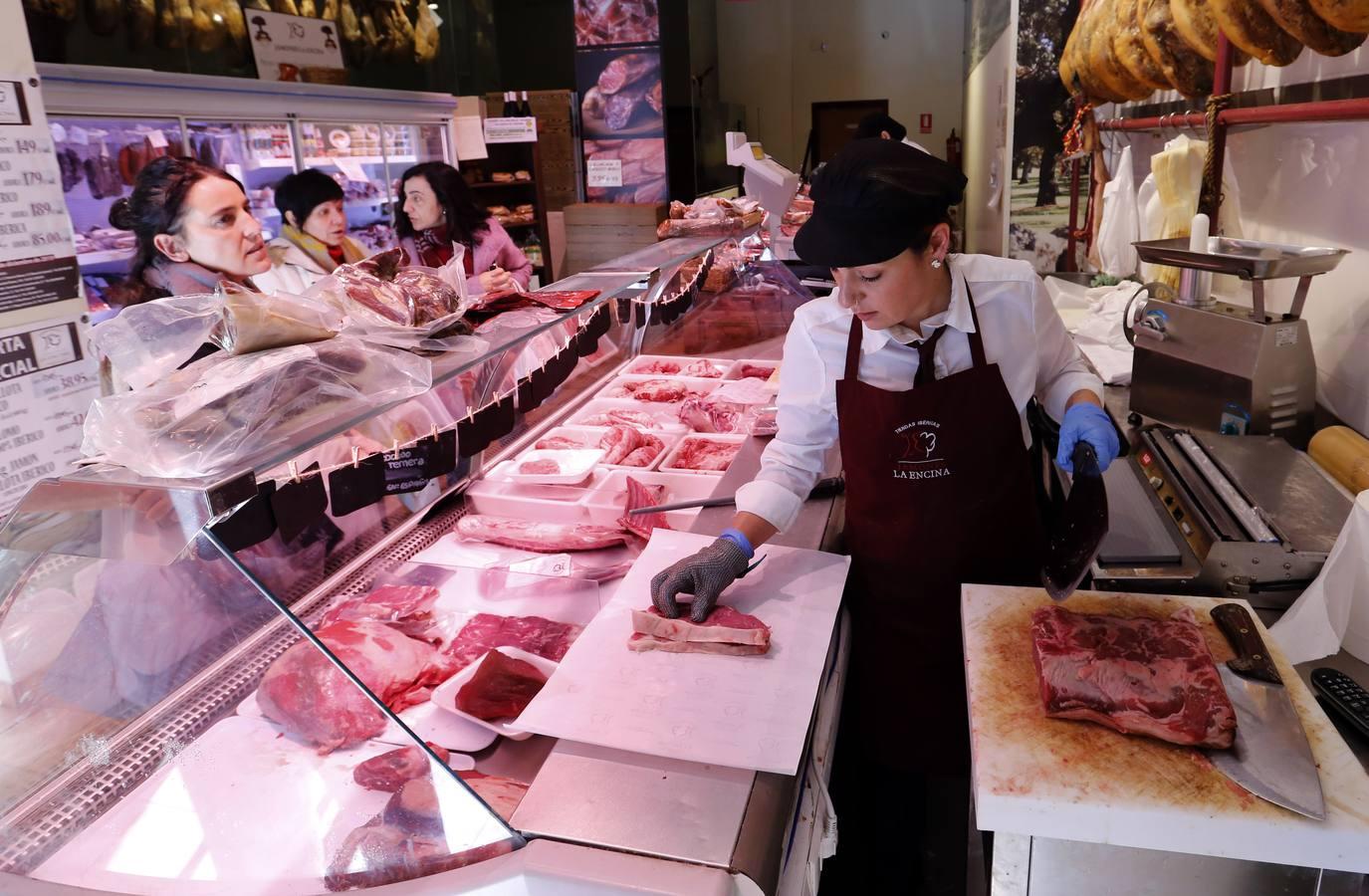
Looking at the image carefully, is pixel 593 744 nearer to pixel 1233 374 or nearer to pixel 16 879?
pixel 16 879

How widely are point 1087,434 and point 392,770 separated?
146 cm

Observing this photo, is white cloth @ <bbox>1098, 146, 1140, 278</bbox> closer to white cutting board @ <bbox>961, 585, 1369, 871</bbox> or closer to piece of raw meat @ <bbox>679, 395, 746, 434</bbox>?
piece of raw meat @ <bbox>679, 395, 746, 434</bbox>

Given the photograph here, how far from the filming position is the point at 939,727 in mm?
2189

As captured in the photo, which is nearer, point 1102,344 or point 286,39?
point 1102,344

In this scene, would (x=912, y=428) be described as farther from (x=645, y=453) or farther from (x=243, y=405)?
(x=243, y=405)

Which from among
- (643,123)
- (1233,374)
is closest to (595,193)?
(643,123)

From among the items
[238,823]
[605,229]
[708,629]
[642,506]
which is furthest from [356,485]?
[605,229]

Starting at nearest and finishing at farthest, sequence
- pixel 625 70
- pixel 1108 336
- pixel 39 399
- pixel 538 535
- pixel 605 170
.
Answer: pixel 538 535 < pixel 39 399 < pixel 1108 336 < pixel 625 70 < pixel 605 170

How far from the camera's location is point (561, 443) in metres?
2.66

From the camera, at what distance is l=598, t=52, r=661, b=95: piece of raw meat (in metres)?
8.68

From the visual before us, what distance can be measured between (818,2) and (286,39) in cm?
944

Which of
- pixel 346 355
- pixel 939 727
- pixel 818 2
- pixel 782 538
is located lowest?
pixel 939 727

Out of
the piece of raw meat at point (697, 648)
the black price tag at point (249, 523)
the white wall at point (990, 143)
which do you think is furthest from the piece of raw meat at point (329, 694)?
the white wall at point (990, 143)

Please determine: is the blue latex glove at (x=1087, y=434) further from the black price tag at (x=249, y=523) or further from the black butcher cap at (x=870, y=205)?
the black price tag at (x=249, y=523)
